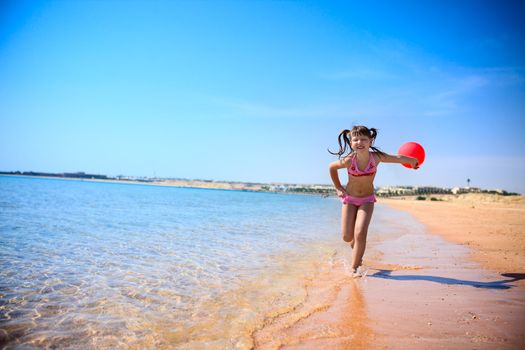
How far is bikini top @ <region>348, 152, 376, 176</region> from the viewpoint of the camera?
491 cm

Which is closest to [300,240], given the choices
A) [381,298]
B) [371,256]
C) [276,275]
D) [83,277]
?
[371,256]

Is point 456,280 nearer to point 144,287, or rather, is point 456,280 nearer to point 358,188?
point 358,188

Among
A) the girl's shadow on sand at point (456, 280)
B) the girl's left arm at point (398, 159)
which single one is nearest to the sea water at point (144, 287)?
the girl's shadow on sand at point (456, 280)

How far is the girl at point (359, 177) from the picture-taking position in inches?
189

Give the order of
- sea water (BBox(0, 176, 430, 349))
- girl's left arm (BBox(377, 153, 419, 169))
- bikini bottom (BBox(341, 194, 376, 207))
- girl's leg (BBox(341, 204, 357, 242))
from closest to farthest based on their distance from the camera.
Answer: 1. sea water (BBox(0, 176, 430, 349))
2. girl's left arm (BBox(377, 153, 419, 169))
3. bikini bottom (BBox(341, 194, 376, 207))
4. girl's leg (BBox(341, 204, 357, 242))

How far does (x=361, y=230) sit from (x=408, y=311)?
1.61 meters

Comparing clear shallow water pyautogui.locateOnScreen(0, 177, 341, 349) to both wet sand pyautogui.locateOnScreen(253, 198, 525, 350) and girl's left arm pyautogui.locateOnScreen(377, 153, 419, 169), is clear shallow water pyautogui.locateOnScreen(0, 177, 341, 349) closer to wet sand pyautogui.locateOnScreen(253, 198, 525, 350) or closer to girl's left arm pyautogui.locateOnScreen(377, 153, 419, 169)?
wet sand pyautogui.locateOnScreen(253, 198, 525, 350)

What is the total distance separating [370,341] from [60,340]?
278cm

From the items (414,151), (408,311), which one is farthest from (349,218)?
(408,311)

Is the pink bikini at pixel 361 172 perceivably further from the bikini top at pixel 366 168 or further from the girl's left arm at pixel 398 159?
the girl's left arm at pixel 398 159

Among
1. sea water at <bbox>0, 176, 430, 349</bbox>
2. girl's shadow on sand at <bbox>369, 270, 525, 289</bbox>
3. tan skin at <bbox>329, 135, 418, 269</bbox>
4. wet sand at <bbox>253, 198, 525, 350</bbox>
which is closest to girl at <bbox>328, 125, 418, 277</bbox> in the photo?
tan skin at <bbox>329, 135, 418, 269</bbox>

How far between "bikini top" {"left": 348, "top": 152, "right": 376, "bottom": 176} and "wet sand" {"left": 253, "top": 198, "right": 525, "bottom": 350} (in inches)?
66.5

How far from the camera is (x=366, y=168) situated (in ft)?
16.1

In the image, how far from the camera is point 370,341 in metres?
2.53
